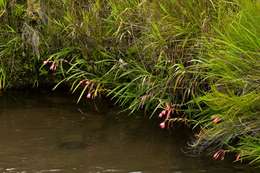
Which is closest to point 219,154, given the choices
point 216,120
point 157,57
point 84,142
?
point 216,120

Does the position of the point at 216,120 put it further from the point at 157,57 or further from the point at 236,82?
the point at 157,57

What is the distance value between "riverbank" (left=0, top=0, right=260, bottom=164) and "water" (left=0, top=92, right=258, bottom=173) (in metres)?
0.16

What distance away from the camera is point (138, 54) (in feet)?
18.2

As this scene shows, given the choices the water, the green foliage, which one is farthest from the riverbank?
the water

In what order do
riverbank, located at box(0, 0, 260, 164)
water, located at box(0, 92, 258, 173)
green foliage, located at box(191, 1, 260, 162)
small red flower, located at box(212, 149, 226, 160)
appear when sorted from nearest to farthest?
green foliage, located at box(191, 1, 260, 162)
riverbank, located at box(0, 0, 260, 164)
small red flower, located at box(212, 149, 226, 160)
water, located at box(0, 92, 258, 173)

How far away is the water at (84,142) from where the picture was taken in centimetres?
478

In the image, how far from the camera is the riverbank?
4375 millimetres

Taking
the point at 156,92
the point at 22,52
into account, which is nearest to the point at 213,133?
the point at 156,92

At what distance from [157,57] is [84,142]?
1.01 m

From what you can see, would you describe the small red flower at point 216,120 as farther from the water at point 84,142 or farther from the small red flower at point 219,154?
the water at point 84,142

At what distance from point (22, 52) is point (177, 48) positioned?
2.05m

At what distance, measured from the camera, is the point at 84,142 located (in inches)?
209

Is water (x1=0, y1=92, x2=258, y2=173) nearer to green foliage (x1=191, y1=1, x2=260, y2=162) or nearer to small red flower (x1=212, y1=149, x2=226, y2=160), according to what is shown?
small red flower (x1=212, y1=149, x2=226, y2=160)

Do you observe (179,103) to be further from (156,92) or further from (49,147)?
(49,147)
